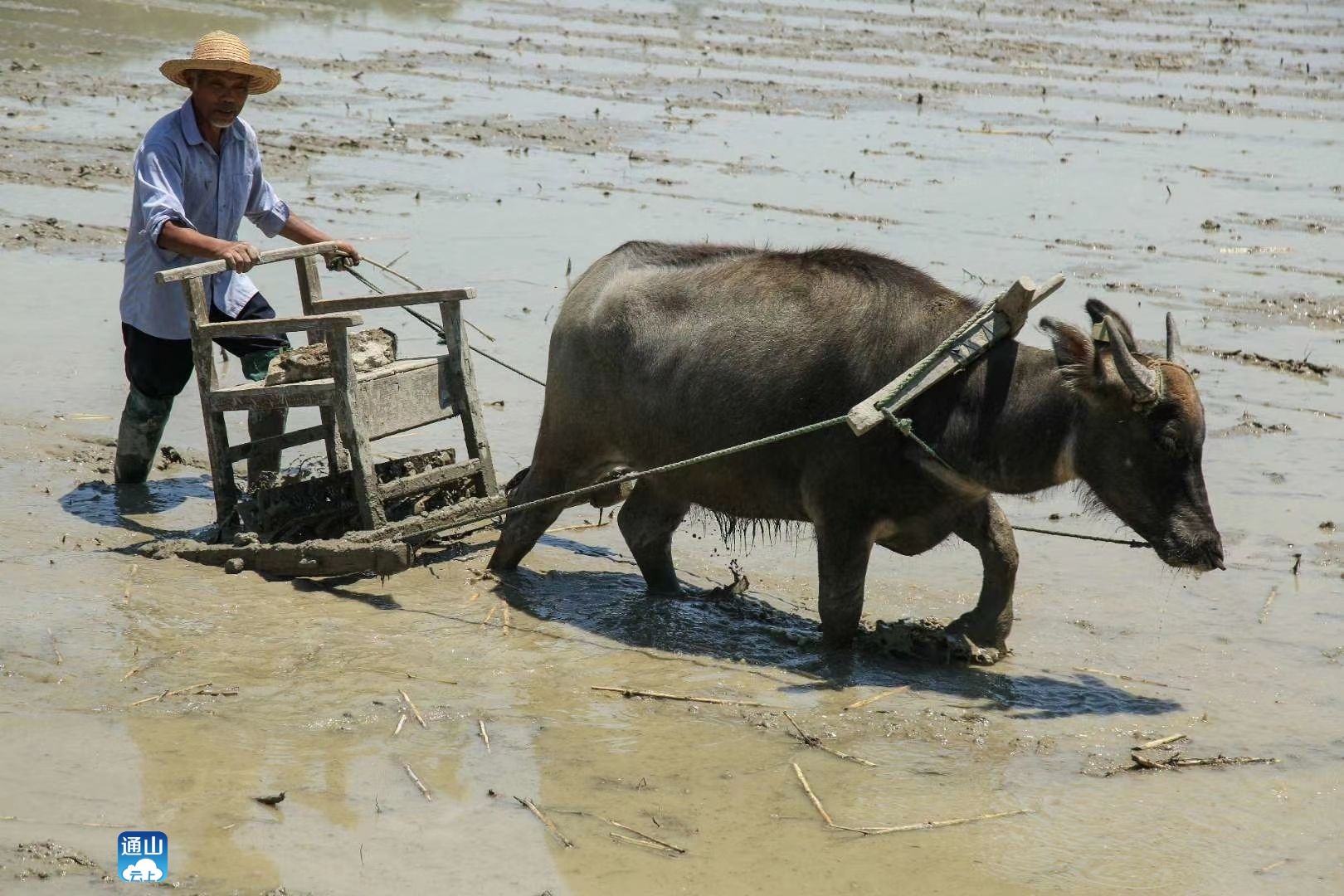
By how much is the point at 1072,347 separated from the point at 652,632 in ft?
5.91

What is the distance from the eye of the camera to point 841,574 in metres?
5.62

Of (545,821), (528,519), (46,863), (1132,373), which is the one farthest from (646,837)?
(528,519)

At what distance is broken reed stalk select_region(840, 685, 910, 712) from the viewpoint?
533 centimetres

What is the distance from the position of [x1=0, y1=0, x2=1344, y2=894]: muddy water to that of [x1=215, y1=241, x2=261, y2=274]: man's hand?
3.58 ft

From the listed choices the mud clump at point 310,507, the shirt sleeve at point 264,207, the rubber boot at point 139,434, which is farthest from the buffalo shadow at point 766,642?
the shirt sleeve at point 264,207

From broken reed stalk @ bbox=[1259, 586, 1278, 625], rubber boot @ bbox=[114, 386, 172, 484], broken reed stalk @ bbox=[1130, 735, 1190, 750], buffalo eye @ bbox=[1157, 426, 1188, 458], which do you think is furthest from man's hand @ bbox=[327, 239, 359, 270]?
broken reed stalk @ bbox=[1259, 586, 1278, 625]

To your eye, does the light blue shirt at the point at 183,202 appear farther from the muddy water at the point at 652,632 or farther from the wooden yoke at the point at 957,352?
the wooden yoke at the point at 957,352

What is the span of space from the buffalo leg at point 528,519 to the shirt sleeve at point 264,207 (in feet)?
4.87

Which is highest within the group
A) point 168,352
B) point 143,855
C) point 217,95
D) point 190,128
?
point 217,95

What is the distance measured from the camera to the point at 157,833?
4191 mm

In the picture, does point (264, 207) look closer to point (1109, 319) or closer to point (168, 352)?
point (168, 352)

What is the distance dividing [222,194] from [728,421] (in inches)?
87.3

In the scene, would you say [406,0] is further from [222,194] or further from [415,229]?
[222,194]

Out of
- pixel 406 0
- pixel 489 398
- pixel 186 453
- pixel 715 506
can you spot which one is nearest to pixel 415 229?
pixel 489 398
